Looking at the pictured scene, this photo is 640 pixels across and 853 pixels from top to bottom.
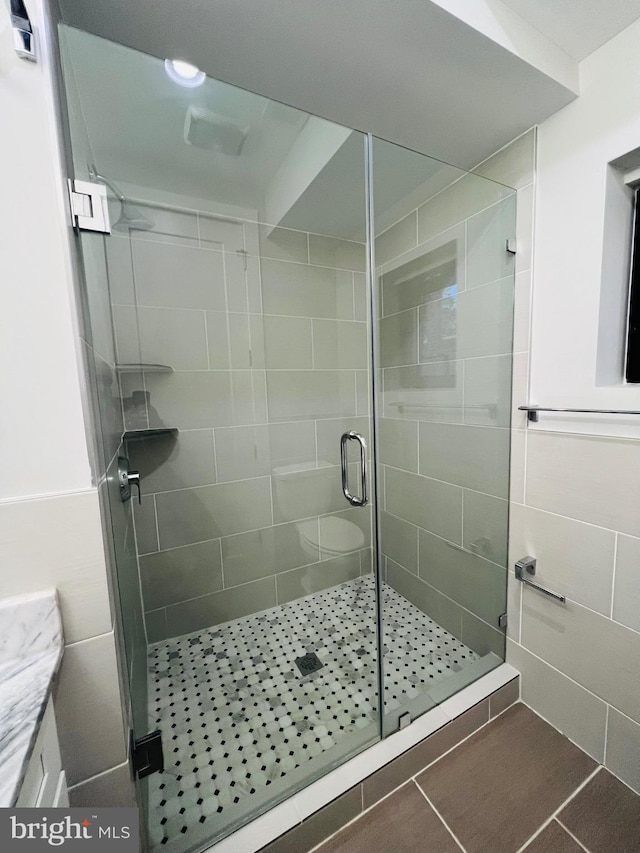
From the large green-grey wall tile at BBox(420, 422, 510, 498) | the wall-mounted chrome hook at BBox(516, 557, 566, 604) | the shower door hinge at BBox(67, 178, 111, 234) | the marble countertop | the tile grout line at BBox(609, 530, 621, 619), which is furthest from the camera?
the large green-grey wall tile at BBox(420, 422, 510, 498)

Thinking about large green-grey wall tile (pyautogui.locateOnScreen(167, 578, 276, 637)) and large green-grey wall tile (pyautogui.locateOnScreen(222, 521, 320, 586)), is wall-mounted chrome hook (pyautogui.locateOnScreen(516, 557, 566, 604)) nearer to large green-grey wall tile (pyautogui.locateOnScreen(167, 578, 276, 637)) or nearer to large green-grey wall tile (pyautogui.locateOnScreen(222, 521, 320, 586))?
large green-grey wall tile (pyautogui.locateOnScreen(222, 521, 320, 586))

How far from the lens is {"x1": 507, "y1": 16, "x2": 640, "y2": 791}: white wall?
3.16 ft

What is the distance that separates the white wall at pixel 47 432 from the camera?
20.8 inches

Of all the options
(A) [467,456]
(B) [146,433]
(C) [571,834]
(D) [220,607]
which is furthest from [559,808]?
(B) [146,433]

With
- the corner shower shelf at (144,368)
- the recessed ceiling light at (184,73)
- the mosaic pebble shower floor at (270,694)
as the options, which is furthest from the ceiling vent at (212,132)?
the mosaic pebble shower floor at (270,694)

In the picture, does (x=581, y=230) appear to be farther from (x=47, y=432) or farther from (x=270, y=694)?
(x=270, y=694)

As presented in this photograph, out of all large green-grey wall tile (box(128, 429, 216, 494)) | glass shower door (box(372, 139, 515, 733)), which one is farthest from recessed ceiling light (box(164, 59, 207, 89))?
large green-grey wall tile (box(128, 429, 216, 494))

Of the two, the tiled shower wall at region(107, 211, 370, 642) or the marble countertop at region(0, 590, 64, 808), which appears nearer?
the marble countertop at region(0, 590, 64, 808)

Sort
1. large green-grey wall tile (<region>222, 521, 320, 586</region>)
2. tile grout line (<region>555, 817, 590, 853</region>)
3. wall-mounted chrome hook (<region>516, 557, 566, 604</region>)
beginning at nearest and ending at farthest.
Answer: tile grout line (<region>555, 817, 590, 853</region>) → wall-mounted chrome hook (<region>516, 557, 566, 604</region>) → large green-grey wall tile (<region>222, 521, 320, 586</region>)

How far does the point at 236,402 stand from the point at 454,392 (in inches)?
40.8

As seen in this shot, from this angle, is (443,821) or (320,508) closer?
(443,821)

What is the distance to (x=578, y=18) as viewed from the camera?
2.87ft

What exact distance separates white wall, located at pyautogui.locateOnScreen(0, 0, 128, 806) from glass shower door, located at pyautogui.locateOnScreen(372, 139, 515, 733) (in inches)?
37.4

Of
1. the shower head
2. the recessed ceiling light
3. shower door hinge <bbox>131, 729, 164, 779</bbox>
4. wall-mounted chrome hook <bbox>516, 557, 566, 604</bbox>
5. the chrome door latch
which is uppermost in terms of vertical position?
the recessed ceiling light
